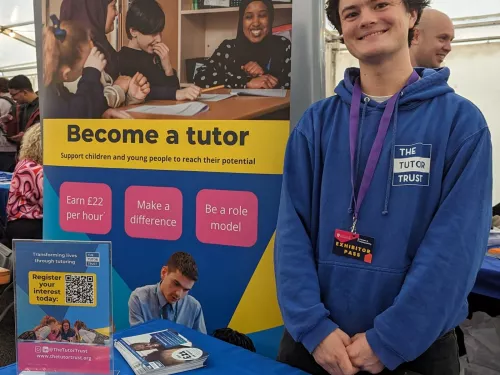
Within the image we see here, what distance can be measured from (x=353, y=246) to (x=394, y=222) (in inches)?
3.9

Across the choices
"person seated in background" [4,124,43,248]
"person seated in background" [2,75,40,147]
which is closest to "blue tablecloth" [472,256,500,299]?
"person seated in background" [4,124,43,248]

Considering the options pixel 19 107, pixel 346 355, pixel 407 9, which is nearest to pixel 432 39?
pixel 407 9

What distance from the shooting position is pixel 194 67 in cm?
156

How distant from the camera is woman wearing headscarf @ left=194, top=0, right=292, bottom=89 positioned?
1478mm

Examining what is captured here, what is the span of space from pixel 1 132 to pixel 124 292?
4111 mm

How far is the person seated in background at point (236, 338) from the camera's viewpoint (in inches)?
63.4

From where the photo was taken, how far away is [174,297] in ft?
5.58

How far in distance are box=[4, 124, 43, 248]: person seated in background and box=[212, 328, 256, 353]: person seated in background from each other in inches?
72.9

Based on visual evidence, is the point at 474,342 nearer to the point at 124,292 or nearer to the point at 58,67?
the point at 124,292

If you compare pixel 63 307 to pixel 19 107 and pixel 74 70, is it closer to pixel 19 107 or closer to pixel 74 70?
pixel 74 70

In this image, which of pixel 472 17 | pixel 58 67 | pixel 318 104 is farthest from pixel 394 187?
pixel 472 17

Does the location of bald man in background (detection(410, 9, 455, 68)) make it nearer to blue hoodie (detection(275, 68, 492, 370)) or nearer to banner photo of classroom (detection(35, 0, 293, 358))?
banner photo of classroom (detection(35, 0, 293, 358))

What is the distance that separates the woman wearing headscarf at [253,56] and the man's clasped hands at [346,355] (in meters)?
0.74

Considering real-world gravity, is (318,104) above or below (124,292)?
above
